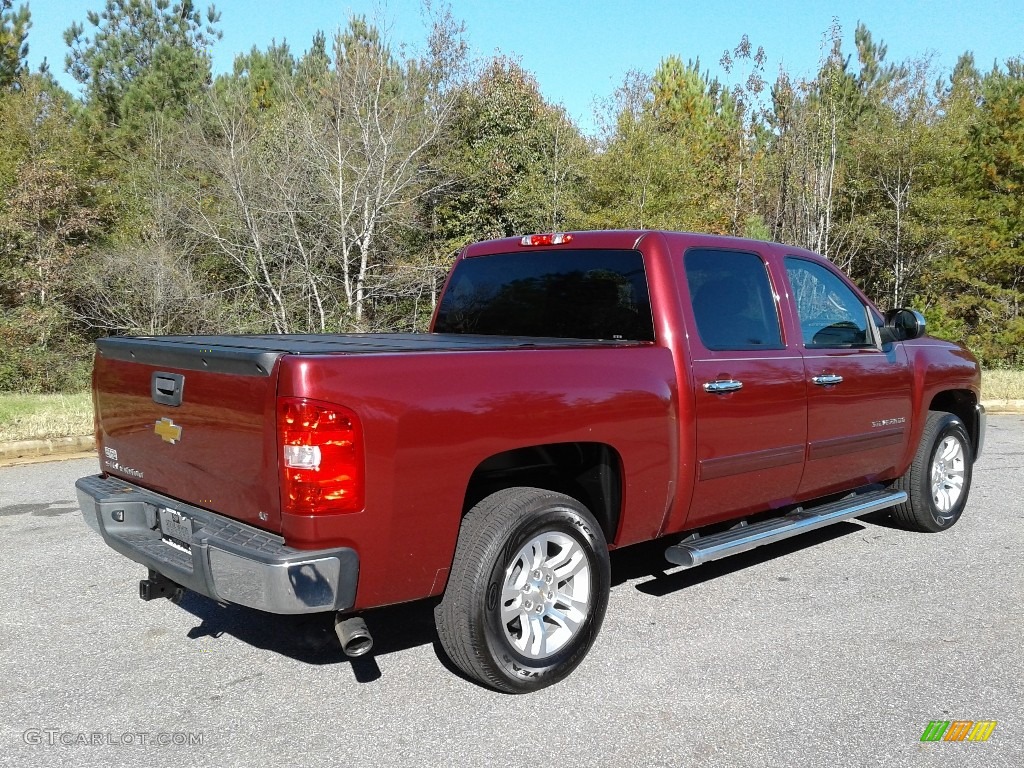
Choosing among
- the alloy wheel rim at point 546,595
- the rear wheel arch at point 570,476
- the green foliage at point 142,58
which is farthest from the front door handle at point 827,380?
the green foliage at point 142,58

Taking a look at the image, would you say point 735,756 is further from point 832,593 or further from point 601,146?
point 601,146

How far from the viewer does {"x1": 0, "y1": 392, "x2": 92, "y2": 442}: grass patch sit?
933cm

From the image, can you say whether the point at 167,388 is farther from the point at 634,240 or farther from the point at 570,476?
the point at 634,240

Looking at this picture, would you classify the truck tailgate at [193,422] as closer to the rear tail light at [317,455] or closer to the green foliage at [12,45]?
the rear tail light at [317,455]

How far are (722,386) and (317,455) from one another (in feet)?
7.07

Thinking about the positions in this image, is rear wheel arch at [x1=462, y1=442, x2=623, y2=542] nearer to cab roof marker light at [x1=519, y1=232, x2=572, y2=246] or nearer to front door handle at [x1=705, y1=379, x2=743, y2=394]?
front door handle at [x1=705, y1=379, x2=743, y2=394]

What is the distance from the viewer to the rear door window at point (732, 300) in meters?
4.54

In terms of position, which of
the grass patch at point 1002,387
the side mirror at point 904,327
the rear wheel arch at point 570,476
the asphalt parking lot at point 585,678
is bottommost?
the asphalt parking lot at point 585,678

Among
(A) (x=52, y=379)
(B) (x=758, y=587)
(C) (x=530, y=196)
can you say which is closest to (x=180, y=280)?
(A) (x=52, y=379)

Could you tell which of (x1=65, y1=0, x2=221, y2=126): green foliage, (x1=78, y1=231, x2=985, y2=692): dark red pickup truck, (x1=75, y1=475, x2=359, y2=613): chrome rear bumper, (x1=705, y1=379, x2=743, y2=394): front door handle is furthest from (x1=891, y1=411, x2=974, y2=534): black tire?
(x1=65, y1=0, x2=221, y2=126): green foliage

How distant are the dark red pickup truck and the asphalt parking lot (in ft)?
1.11

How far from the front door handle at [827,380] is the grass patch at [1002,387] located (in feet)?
33.7

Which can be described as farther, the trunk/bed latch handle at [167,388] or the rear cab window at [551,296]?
the rear cab window at [551,296]

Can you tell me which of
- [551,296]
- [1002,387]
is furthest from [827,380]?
[1002,387]
